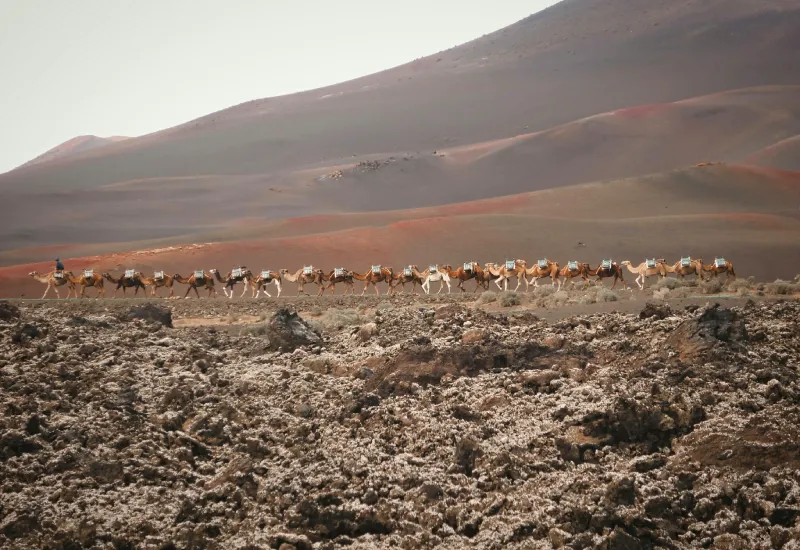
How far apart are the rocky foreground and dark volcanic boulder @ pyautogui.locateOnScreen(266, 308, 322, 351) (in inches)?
47.4

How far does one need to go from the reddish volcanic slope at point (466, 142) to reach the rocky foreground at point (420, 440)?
47080mm

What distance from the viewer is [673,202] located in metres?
80.9

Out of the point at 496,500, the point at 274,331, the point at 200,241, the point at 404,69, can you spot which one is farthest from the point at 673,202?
the point at 404,69

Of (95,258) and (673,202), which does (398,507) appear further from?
(673,202)

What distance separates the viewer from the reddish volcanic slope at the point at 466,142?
90.2 m

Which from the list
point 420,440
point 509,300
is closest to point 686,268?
point 509,300

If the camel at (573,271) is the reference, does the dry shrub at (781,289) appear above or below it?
below

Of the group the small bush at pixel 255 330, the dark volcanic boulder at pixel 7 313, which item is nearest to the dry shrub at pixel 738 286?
the small bush at pixel 255 330

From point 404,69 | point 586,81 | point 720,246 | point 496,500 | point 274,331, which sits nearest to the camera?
point 496,500

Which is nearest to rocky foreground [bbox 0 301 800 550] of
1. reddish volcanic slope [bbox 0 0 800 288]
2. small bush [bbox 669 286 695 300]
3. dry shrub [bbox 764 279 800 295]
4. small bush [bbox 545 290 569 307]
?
small bush [bbox 669 286 695 300]

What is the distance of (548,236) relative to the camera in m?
66.3

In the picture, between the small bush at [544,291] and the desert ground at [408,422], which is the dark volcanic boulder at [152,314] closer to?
the desert ground at [408,422]

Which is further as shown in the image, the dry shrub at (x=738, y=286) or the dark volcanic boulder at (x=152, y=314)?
the dry shrub at (x=738, y=286)

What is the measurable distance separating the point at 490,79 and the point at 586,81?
592 inches
